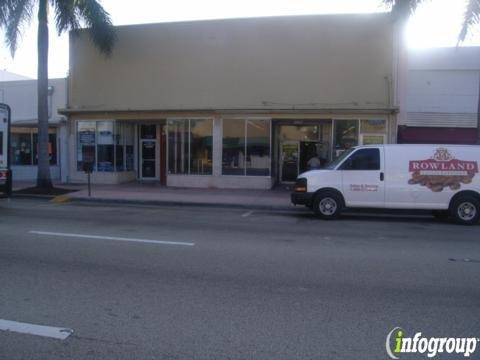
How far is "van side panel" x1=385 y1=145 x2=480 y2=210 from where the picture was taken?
11844mm

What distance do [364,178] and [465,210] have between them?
8.68ft

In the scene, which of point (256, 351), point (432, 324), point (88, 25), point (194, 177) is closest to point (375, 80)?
point (194, 177)

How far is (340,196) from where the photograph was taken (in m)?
12.4

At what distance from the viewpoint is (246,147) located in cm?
1934

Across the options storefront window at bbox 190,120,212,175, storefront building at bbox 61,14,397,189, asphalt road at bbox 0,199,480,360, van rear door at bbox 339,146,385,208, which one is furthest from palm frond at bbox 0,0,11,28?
van rear door at bbox 339,146,385,208

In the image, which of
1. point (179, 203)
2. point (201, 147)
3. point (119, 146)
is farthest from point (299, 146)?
point (119, 146)

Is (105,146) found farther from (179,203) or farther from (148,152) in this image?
(179,203)

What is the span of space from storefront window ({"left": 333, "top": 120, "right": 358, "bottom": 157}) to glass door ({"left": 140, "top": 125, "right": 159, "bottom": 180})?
29.2ft

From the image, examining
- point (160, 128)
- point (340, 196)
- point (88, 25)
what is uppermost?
point (88, 25)

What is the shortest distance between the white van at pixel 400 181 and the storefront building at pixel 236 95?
20.1 feet

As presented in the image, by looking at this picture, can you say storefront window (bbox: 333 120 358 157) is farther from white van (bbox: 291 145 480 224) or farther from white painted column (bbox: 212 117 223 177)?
white van (bbox: 291 145 480 224)

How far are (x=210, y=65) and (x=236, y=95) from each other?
1.74 metres

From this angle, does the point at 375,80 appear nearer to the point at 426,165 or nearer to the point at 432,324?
the point at 426,165

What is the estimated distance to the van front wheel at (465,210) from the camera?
1178 centimetres
